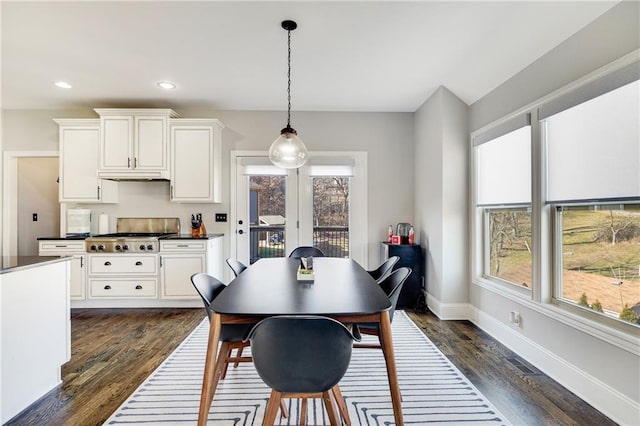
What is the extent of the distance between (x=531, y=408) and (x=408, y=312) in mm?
1903

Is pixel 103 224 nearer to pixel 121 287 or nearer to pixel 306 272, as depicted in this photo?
pixel 121 287

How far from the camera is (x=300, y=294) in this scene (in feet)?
5.77

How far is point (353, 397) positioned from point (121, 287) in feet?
10.7

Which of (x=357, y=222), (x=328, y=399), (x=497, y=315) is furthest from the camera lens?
(x=357, y=222)

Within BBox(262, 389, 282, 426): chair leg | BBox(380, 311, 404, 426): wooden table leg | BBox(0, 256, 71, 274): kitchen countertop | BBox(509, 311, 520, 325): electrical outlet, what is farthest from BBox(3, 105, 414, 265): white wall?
BBox(262, 389, 282, 426): chair leg

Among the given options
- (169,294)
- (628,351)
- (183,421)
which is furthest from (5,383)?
(628,351)

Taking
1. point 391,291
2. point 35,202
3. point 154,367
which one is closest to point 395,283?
point 391,291

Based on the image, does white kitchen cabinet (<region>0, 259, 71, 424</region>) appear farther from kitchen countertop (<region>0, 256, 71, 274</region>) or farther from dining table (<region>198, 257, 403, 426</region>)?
dining table (<region>198, 257, 403, 426</region>)

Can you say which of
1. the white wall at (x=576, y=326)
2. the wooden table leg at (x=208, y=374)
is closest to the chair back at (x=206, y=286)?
the wooden table leg at (x=208, y=374)

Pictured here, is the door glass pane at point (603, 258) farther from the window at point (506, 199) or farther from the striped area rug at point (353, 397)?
the striped area rug at point (353, 397)

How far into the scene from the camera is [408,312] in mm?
3801

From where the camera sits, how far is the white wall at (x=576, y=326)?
5.77 ft

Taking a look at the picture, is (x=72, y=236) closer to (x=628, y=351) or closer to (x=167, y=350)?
(x=167, y=350)

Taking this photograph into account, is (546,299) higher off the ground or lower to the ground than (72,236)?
lower
